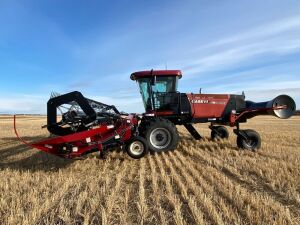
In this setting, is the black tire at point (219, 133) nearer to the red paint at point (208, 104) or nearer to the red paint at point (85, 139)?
the red paint at point (208, 104)

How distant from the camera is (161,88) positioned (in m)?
9.52

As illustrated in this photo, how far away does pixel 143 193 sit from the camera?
4.55 metres

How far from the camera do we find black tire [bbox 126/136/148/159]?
23.6 ft

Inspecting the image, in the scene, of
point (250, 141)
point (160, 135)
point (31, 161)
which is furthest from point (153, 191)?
point (250, 141)

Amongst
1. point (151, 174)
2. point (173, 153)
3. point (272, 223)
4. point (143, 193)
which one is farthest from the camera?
point (173, 153)

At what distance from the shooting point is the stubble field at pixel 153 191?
12.0ft

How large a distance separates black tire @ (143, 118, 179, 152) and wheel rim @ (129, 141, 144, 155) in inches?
35.3

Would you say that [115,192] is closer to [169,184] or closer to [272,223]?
[169,184]

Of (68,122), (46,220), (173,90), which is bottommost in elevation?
(46,220)

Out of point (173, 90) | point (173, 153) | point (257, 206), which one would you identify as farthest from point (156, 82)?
point (257, 206)

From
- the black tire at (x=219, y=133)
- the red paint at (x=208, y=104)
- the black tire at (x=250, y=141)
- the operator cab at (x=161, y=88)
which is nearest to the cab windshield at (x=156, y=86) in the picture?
the operator cab at (x=161, y=88)

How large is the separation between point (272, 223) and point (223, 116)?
643 cm

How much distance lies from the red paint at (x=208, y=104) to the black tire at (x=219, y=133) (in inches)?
70.0

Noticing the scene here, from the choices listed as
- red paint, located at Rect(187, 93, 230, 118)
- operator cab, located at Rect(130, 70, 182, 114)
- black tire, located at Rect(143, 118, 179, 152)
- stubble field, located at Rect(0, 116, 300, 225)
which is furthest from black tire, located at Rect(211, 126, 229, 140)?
stubble field, located at Rect(0, 116, 300, 225)
